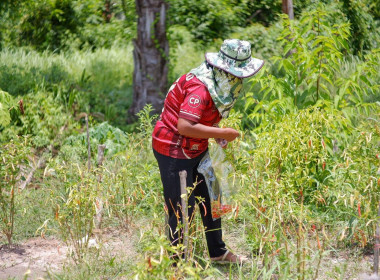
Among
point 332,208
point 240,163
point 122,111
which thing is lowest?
point 122,111

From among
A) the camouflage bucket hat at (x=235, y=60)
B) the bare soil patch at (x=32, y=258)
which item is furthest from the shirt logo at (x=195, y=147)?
the bare soil patch at (x=32, y=258)

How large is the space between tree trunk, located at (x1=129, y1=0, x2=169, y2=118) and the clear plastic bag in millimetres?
3793

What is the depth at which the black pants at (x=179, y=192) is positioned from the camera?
3.73 m

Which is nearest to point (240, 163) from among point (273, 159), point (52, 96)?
point (273, 159)

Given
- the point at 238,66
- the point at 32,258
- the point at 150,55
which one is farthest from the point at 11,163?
the point at 150,55

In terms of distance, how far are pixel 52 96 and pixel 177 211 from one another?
4622 millimetres

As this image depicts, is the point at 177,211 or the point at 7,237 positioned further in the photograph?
the point at 7,237

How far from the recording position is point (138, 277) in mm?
2914

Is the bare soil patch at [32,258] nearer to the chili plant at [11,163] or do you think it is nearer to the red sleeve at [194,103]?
the chili plant at [11,163]

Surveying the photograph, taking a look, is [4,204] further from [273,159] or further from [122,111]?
[122,111]

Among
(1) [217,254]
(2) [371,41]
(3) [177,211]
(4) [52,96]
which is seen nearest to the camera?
(3) [177,211]

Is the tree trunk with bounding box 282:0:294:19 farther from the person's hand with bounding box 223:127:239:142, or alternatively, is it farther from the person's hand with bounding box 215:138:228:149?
the person's hand with bounding box 223:127:239:142

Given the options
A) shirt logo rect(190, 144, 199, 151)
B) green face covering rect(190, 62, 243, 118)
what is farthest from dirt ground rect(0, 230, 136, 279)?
green face covering rect(190, 62, 243, 118)

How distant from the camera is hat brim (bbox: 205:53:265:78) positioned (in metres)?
3.53
